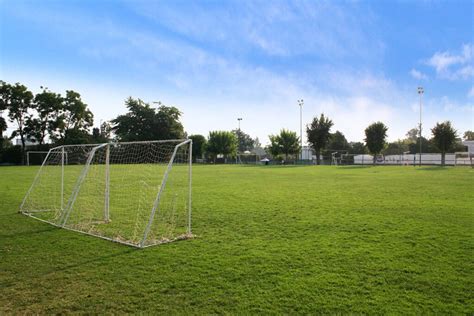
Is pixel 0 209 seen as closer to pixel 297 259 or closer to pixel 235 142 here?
pixel 297 259

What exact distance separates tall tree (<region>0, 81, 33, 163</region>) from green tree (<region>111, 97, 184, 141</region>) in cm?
1592

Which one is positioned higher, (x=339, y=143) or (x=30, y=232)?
(x=339, y=143)

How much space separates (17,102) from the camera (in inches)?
1751

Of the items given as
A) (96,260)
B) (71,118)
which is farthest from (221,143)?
(96,260)

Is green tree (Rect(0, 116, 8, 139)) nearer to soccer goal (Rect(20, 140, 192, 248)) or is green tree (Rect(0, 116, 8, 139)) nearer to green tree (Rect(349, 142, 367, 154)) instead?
soccer goal (Rect(20, 140, 192, 248))

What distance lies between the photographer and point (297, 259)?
491 cm

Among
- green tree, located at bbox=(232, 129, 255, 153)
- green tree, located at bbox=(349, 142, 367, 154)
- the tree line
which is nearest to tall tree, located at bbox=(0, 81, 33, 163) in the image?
the tree line

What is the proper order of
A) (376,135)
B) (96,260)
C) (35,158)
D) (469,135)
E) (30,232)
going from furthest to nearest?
(469,135) < (376,135) < (35,158) < (30,232) < (96,260)

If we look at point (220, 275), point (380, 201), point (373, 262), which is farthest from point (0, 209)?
point (380, 201)

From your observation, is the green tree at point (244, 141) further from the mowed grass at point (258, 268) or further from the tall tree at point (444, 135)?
the mowed grass at point (258, 268)

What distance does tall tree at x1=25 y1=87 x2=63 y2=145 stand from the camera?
46156mm

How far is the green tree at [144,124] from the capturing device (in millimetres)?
59656

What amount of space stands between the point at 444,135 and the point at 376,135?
8.16 meters

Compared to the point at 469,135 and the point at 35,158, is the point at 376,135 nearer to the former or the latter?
the point at 35,158
